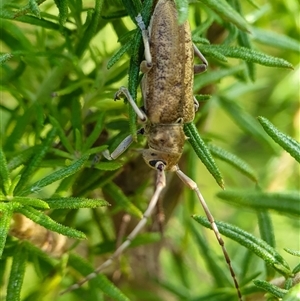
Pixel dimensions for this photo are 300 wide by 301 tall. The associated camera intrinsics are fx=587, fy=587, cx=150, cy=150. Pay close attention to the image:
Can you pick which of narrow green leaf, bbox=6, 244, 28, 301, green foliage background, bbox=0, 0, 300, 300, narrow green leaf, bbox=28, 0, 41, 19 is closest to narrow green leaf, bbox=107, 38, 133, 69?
A: green foliage background, bbox=0, 0, 300, 300

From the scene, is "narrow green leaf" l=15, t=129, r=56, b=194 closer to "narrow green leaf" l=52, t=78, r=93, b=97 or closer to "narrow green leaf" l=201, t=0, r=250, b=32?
"narrow green leaf" l=52, t=78, r=93, b=97

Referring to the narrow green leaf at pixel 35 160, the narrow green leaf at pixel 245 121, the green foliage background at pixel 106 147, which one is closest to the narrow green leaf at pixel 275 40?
the green foliage background at pixel 106 147

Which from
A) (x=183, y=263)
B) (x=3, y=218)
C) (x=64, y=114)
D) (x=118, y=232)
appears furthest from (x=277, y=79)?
(x=3, y=218)

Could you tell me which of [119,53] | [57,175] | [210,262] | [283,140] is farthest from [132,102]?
[210,262]

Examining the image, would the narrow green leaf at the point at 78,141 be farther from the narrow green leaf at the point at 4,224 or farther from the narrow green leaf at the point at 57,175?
→ the narrow green leaf at the point at 4,224

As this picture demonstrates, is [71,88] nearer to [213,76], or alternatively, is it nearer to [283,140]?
[213,76]

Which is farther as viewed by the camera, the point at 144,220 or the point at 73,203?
the point at 144,220
